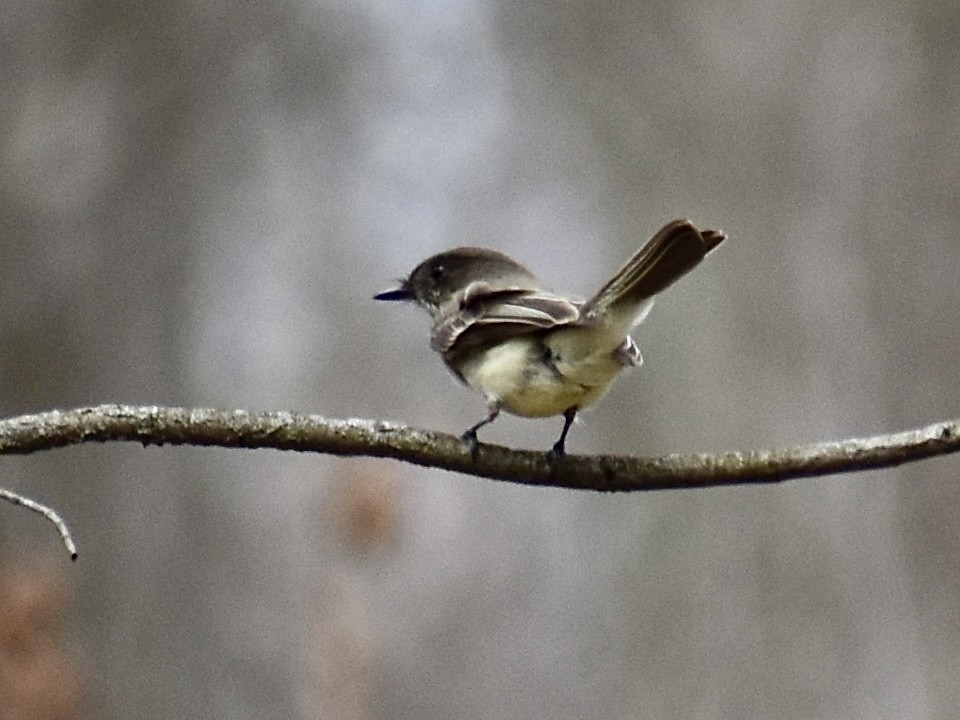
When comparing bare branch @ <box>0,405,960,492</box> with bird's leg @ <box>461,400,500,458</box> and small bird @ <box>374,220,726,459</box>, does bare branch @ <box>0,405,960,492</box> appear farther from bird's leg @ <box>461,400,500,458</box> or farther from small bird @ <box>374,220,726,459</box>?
small bird @ <box>374,220,726,459</box>

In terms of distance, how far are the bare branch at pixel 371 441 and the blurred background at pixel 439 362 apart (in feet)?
10.9

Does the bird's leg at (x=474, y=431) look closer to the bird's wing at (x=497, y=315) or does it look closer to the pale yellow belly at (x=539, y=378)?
the pale yellow belly at (x=539, y=378)

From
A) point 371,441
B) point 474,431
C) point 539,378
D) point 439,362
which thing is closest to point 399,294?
point 539,378

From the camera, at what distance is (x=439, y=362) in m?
6.90

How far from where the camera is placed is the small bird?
104 inches

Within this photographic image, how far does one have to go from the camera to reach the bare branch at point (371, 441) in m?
2.03

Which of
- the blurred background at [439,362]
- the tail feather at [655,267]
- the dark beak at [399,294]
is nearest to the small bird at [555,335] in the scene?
the tail feather at [655,267]

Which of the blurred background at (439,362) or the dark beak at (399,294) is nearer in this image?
the dark beak at (399,294)

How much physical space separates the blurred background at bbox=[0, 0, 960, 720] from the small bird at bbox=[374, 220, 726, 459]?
2.45m

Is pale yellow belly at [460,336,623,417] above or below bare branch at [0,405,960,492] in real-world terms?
above

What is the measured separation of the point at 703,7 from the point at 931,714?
4.09 metres

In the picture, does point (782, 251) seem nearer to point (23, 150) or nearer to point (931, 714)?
point (931, 714)

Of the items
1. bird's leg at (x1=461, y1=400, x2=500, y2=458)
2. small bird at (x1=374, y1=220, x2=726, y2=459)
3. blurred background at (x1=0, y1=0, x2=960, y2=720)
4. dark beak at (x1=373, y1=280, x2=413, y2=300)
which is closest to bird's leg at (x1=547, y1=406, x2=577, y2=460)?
small bird at (x1=374, y1=220, x2=726, y2=459)

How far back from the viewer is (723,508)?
22.2ft
